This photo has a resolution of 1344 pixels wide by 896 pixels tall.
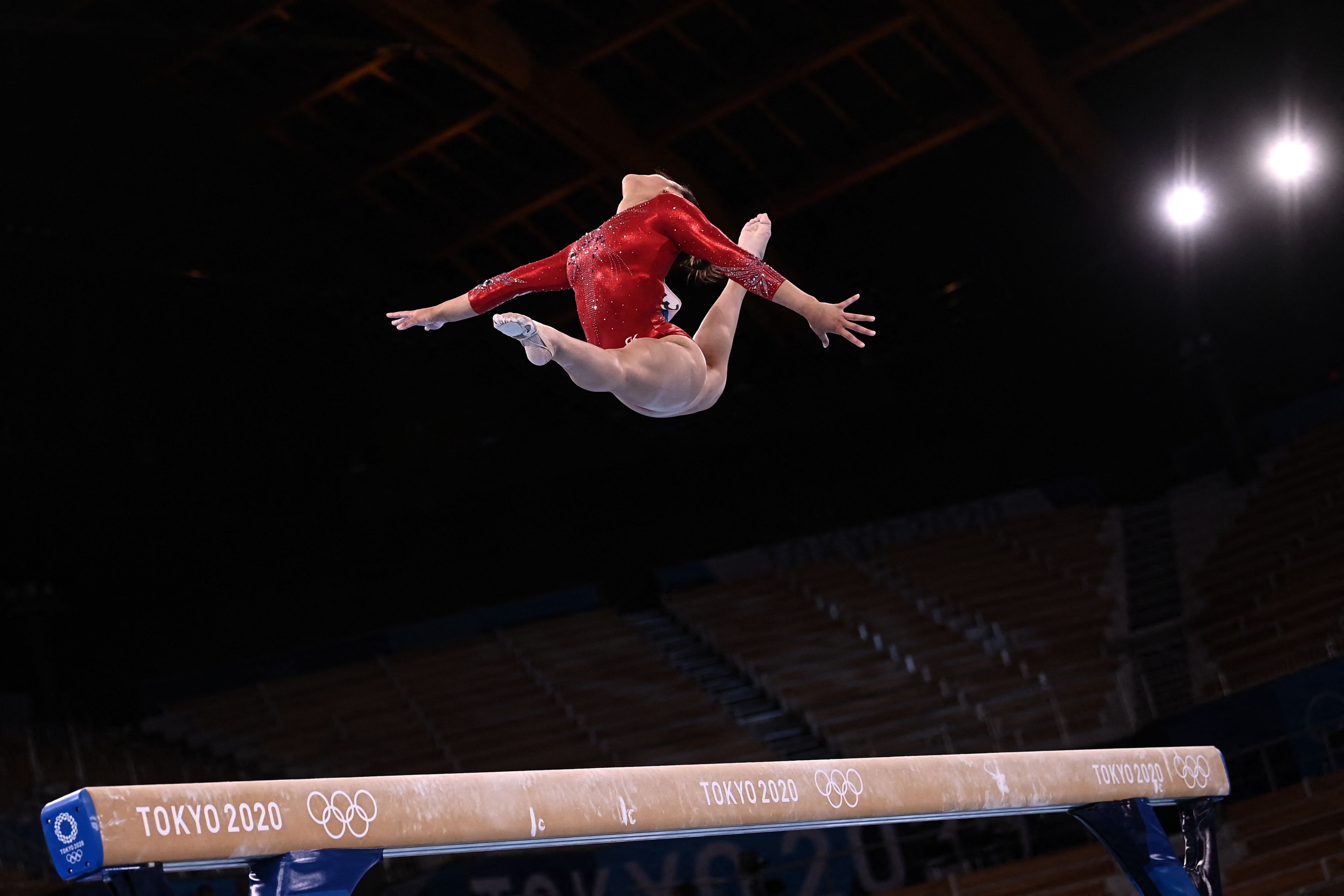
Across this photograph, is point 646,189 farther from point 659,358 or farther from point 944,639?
point 944,639

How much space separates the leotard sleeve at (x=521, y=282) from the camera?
4.29m

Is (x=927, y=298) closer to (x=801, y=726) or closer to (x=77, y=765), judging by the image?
(x=801, y=726)

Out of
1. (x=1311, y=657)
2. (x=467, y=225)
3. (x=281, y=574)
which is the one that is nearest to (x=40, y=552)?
(x=281, y=574)

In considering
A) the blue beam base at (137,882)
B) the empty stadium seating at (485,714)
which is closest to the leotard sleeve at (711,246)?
the blue beam base at (137,882)

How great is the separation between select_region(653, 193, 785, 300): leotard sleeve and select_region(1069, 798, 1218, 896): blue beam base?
1.98m

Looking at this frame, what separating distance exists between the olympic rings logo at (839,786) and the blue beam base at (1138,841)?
3.40 ft

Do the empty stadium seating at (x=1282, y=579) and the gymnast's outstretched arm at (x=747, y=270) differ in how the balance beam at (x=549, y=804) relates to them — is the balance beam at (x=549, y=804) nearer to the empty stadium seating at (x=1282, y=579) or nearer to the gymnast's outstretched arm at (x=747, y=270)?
the gymnast's outstretched arm at (x=747, y=270)

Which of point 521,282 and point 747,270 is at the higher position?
point 521,282

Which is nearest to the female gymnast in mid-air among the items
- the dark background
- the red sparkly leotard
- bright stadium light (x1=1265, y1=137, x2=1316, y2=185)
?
the red sparkly leotard

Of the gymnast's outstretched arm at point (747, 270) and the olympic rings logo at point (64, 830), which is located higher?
the gymnast's outstretched arm at point (747, 270)

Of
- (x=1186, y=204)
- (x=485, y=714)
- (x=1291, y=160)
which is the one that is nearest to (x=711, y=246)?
(x=485, y=714)

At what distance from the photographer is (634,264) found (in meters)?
4.14

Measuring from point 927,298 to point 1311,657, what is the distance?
257 inches

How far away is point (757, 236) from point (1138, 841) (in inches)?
92.1
